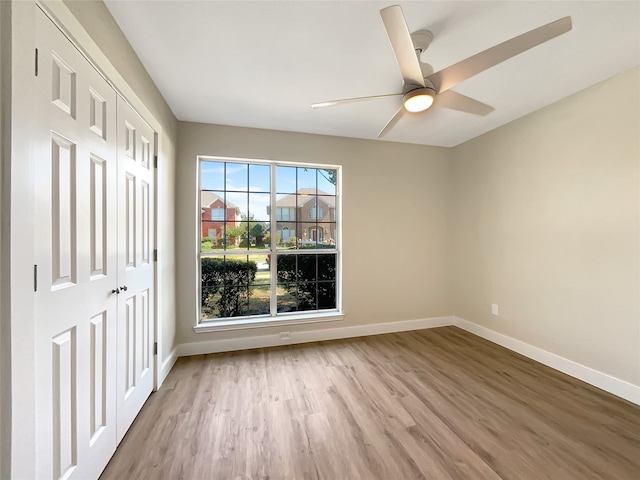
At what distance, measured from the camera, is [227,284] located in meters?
2.96

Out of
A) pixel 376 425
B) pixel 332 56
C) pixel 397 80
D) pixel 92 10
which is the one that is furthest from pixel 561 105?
pixel 92 10

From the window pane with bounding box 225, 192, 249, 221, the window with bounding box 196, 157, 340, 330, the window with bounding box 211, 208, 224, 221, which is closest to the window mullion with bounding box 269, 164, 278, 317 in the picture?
the window with bounding box 196, 157, 340, 330

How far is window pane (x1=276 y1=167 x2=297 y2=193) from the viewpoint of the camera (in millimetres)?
3080

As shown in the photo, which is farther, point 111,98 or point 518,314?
point 518,314

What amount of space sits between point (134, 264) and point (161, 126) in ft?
3.98

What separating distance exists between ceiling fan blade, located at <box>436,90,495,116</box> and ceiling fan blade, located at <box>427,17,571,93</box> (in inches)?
5.5

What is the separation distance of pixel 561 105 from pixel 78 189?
144 inches

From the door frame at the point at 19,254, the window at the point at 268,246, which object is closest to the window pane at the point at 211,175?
the window at the point at 268,246

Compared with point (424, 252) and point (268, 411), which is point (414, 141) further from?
point (268, 411)

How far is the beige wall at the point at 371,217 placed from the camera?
272 centimetres

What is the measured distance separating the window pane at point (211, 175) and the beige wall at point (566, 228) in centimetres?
312

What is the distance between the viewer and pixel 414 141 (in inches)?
133

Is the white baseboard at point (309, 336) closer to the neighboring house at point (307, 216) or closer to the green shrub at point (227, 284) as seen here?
the green shrub at point (227, 284)

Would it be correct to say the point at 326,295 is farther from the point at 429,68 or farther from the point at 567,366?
the point at 429,68
